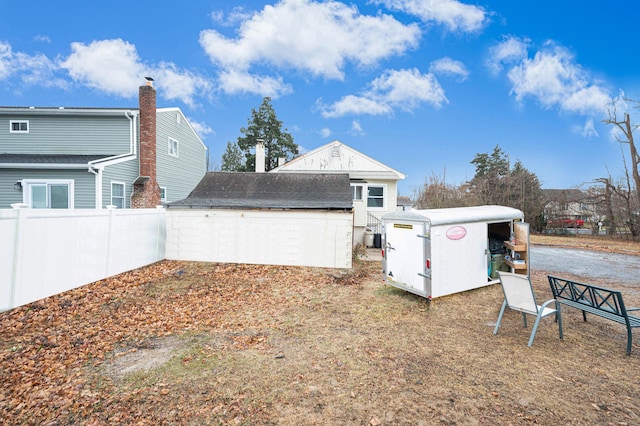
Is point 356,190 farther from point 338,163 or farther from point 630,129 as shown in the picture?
point 630,129

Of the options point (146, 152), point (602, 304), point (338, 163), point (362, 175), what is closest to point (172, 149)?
point (146, 152)

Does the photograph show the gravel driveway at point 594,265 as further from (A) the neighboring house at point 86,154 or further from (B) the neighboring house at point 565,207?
(A) the neighboring house at point 86,154

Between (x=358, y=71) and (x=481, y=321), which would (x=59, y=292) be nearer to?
(x=481, y=321)

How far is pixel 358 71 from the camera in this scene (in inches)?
860

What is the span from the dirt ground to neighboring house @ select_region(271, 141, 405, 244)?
9.35m

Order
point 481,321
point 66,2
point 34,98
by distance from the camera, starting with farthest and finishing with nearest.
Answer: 1. point 34,98
2. point 66,2
3. point 481,321

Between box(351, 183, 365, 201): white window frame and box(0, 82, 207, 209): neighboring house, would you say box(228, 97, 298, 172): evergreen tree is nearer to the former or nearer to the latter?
box(0, 82, 207, 209): neighboring house

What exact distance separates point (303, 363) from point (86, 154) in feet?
57.1

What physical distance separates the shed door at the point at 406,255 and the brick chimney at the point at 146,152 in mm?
A: 13317

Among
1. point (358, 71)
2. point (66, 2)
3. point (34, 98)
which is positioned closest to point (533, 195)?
point (358, 71)

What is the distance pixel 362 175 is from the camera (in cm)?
1662

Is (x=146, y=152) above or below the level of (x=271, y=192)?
above

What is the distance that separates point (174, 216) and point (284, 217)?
14.1 ft

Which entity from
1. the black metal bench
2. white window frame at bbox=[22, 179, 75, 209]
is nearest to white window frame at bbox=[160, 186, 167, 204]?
white window frame at bbox=[22, 179, 75, 209]
